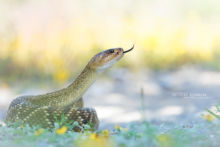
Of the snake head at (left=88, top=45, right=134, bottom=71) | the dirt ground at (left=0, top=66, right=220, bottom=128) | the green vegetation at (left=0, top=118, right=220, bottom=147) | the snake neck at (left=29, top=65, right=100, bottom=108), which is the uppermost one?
the snake head at (left=88, top=45, right=134, bottom=71)

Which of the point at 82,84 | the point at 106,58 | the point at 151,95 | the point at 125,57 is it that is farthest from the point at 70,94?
the point at 125,57

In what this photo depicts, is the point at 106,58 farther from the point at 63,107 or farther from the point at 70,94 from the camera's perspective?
the point at 63,107

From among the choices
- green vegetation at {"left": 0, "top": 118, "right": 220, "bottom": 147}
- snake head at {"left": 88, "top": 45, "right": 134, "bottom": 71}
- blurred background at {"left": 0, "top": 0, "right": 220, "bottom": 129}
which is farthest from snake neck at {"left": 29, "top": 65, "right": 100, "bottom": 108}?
green vegetation at {"left": 0, "top": 118, "right": 220, "bottom": 147}

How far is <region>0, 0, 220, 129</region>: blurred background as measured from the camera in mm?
7758

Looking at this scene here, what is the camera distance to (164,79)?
28.6 ft

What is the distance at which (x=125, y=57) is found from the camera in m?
9.80

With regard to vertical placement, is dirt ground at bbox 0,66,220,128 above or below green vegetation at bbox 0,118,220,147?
below

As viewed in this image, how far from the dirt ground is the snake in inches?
38.7

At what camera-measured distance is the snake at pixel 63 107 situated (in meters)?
4.36

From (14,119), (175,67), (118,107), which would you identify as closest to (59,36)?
(175,67)

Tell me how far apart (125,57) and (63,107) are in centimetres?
529

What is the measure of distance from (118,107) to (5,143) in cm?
419

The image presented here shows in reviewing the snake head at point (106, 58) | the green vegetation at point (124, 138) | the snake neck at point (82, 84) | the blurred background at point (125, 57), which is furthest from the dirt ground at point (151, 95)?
the green vegetation at point (124, 138)

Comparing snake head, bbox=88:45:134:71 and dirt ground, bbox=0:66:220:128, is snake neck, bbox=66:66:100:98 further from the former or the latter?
dirt ground, bbox=0:66:220:128
